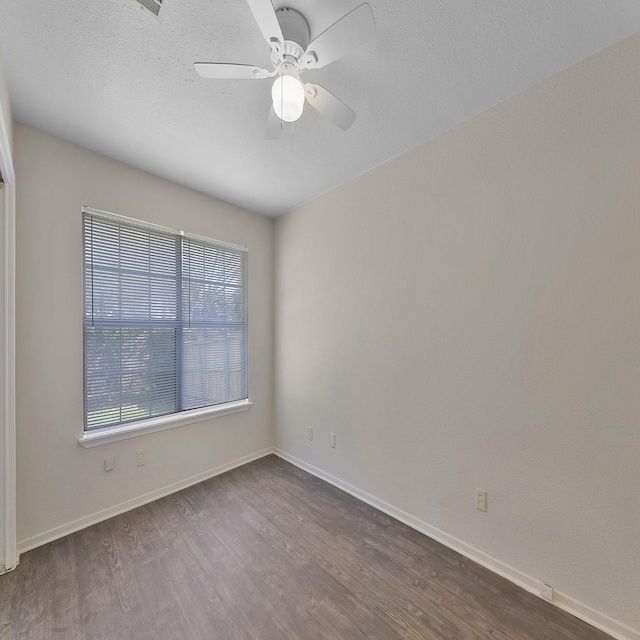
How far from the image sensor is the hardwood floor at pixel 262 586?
4.42 ft

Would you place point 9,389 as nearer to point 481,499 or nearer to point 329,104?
point 329,104

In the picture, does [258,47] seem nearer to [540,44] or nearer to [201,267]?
[540,44]

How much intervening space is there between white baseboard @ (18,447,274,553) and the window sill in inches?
19.5

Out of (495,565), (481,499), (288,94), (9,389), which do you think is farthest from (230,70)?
(495,565)

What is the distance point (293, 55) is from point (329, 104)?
0.78 ft

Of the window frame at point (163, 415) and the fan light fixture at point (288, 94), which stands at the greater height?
the fan light fixture at point (288, 94)

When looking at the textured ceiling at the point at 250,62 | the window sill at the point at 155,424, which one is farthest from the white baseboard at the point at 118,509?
the textured ceiling at the point at 250,62

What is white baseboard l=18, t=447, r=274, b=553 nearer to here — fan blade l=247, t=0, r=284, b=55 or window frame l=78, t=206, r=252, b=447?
window frame l=78, t=206, r=252, b=447

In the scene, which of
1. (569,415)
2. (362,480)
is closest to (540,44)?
(569,415)

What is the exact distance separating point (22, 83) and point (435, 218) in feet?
8.04

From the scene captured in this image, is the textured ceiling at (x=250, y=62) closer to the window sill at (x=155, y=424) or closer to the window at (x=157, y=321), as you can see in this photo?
the window at (x=157, y=321)

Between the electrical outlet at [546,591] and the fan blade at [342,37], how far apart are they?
2.61 metres

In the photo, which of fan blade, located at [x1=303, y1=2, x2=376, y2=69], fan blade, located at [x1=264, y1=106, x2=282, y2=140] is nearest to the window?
fan blade, located at [x1=264, y1=106, x2=282, y2=140]

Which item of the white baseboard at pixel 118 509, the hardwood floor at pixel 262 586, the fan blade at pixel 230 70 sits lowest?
the hardwood floor at pixel 262 586
